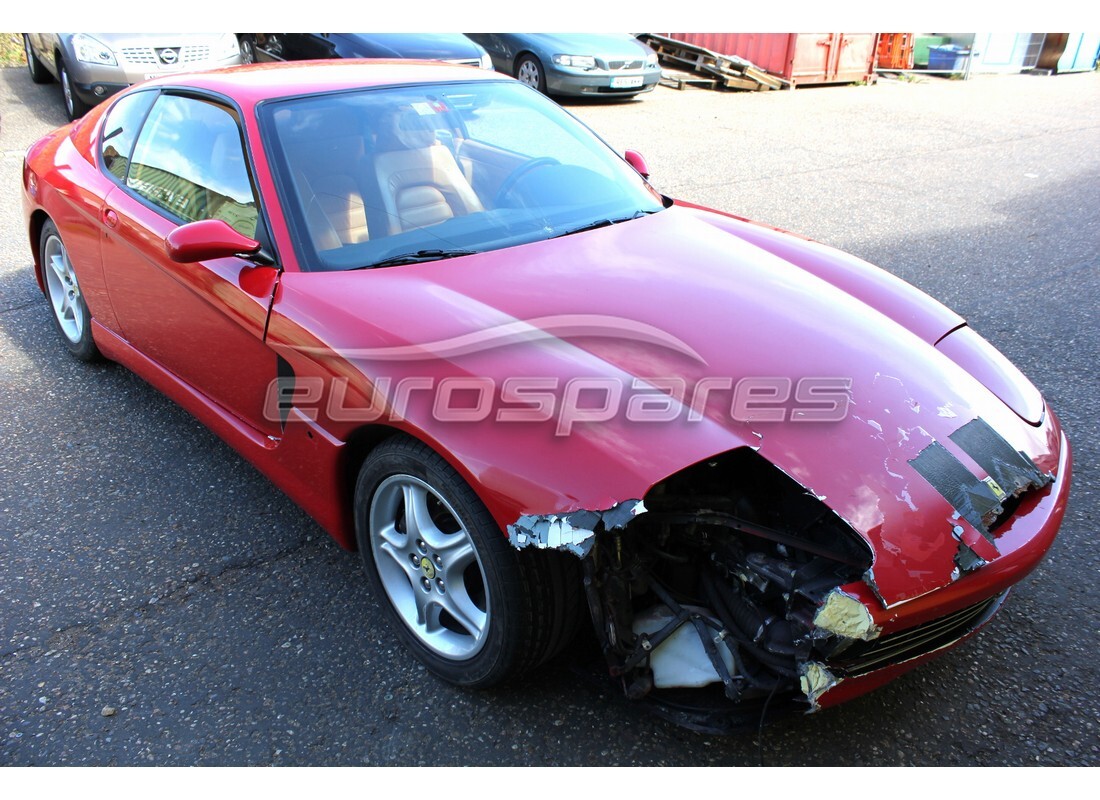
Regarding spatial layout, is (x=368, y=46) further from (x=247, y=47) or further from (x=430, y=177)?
(x=430, y=177)

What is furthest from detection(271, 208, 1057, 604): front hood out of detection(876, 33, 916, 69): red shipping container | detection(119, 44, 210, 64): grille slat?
detection(876, 33, 916, 69): red shipping container

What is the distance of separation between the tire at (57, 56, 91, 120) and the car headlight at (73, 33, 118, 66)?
0.27m

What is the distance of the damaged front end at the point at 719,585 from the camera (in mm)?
1814

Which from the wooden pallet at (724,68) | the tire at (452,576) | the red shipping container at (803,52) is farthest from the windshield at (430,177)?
the red shipping container at (803,52)

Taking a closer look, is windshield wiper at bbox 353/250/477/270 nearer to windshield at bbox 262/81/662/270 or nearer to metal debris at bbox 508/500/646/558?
windshield at bbox 262/81/662/270

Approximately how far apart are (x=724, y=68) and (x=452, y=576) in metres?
12.3

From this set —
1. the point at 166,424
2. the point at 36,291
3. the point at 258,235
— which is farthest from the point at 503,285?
the point at 36,291

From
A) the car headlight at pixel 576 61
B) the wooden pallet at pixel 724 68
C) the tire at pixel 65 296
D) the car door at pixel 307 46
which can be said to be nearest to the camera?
the tire at pixel 65 296

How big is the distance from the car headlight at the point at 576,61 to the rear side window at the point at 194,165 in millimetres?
7510

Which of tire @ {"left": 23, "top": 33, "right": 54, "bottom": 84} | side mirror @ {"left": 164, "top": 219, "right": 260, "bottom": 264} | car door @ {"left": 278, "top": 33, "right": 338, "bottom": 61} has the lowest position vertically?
tire @ {"left": 23, "top": 33, "right": 54, "bottom": 84}

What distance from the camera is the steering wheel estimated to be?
286 cm

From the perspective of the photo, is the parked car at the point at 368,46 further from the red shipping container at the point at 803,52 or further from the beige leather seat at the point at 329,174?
the red shipping container at the point at 803,52

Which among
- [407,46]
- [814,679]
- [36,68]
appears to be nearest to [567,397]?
[814,679]

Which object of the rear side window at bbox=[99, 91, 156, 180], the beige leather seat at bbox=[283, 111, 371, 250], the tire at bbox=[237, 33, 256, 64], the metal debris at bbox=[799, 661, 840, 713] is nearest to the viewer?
the metal debris at bbox=[799, 661, 840, 713]
